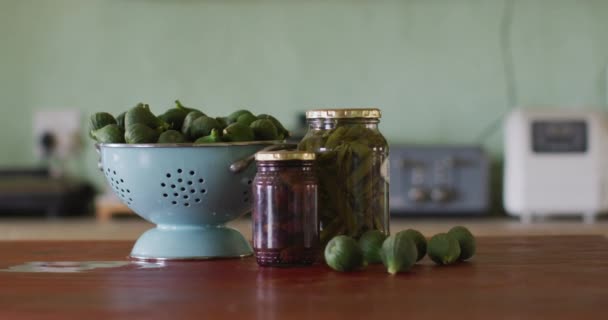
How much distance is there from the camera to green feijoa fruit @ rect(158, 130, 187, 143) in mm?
1183

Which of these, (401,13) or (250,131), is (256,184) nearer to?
(250,131)

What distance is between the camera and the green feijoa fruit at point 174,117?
1.24 m

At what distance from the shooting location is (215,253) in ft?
3.96

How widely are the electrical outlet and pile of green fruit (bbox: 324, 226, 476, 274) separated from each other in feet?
7.02

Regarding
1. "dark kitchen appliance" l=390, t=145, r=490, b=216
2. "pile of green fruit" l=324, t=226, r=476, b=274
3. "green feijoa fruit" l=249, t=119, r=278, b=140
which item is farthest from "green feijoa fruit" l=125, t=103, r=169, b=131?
"dark kitchen appliance" l=390, t=145, r=490, b=216

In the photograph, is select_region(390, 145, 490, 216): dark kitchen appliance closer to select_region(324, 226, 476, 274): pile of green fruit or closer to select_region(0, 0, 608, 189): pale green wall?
select_region(0, 0, 608, 189): pale green wall

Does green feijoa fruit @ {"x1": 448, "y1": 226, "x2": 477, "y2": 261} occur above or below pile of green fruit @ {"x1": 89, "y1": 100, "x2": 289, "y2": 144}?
below

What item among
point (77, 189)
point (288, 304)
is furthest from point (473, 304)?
point (77, 189)

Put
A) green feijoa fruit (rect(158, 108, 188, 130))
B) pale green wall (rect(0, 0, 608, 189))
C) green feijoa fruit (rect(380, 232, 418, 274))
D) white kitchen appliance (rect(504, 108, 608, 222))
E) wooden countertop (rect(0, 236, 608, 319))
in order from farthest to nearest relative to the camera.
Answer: pale green wall (rect(0, 0, 608, 189))
white kitchen appliance (rect(504, 108, 608, 222))
green feijoa fruit (rect(158, 108, 188, 130))
green feijoa fruit (rect(380, 232, 418, 274))
wooden countertop (rect(0, 236, 608, 319))

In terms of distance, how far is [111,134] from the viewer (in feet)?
3.95

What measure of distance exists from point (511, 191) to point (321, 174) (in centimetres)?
175

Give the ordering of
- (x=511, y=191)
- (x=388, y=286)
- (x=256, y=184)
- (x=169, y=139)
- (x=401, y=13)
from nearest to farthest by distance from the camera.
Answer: (x=388, y=286) < (x=256, y=184) < (x=169, y=139) < (x=511, y=191) < (x=401, y=13)

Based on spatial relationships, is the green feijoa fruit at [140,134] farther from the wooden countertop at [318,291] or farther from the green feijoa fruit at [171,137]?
the wooden countertop at [318,291]

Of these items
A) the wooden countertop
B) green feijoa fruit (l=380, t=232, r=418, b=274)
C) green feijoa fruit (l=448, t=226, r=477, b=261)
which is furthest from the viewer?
green feijoa fruit (l=448, t=226, r=477, b=261)
